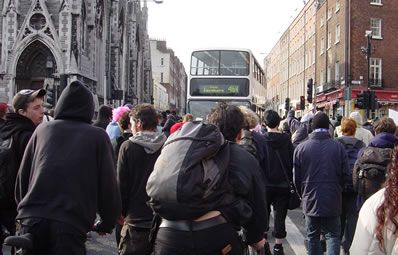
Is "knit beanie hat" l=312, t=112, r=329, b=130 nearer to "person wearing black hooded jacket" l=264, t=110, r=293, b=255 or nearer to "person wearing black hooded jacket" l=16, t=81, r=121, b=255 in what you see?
"person wearing black hooded jacket" l=264, t=110, r=293, b=255

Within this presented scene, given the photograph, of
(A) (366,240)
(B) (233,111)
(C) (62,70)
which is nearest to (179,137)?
(B) (233,111)

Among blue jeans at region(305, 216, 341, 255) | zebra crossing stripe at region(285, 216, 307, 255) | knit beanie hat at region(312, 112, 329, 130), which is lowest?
zebra crossing stripe at region(285, 216, 307, 255)

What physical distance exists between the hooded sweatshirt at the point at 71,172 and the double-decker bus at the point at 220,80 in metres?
15.8

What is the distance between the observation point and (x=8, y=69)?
2823cm

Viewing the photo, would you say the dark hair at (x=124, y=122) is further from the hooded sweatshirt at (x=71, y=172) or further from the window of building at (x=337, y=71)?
the window of building at (x=337, y=71)

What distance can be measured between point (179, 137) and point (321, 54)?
4439 cm

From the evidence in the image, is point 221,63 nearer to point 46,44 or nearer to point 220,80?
point 220,80

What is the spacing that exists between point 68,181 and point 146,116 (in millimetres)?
1535

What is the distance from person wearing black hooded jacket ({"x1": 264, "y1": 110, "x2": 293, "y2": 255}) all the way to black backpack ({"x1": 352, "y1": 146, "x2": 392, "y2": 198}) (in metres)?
1.60

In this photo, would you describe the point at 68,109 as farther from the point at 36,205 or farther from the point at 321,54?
the point at 321,54

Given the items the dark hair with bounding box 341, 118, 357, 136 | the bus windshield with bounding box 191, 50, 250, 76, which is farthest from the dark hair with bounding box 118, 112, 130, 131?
the bus windshield with bounding box 191, 50, 250, 76

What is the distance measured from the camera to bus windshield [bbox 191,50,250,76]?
20.5 metres

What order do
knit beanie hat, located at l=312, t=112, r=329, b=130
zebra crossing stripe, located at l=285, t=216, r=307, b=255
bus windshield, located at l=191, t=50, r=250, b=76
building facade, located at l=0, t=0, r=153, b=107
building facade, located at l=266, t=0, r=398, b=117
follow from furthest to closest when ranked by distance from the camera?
building facade, located at l=266, t=0, r=398, b=117 → building facade, located at l=0, t=0, r=153, b=107 → bus windshield, located at l=191, t=50, r=250, b=76 → zebra crossing stripe, located at l=285, t=216, r=307, b=255 → knit beanie hat, located at l=312, t=112, r=329, b=130

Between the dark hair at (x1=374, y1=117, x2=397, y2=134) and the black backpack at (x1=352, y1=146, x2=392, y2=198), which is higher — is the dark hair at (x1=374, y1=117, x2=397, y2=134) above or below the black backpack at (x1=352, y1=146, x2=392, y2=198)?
above
